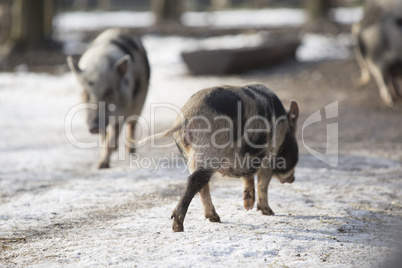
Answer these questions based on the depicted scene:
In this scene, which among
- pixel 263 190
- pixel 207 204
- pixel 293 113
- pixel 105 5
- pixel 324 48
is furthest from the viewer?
pixel 105 5

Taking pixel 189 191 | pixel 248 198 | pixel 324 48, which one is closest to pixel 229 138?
pixel 189 191

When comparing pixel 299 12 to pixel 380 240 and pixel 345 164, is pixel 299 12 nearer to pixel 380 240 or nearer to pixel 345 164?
pixel 345 164

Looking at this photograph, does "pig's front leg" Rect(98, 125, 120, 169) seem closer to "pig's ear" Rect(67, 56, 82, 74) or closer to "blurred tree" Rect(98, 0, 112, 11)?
"pig's ear" Rect(67, 56, 82, 74)

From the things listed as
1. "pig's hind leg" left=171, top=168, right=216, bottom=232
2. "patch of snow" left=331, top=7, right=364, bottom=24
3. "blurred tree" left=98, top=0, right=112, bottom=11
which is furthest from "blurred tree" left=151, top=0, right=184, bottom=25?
"pig's hind leg" left=171, top=168, right=216, bottom=232

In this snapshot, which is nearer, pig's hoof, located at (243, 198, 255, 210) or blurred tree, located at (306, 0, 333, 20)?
pig's hoof, located at (243, 198, 255, 210)

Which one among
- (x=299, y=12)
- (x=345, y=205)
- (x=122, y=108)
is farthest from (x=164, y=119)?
(x=299, y=12)

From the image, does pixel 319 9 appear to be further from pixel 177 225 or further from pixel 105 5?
pixel 177 225

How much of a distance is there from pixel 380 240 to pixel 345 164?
8.51 feet

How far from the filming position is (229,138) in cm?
426

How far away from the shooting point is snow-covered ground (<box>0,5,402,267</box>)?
151 inches

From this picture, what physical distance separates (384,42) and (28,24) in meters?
8.93

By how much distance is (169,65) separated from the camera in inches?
574

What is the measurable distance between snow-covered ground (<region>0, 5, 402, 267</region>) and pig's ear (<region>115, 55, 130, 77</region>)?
1014 mm

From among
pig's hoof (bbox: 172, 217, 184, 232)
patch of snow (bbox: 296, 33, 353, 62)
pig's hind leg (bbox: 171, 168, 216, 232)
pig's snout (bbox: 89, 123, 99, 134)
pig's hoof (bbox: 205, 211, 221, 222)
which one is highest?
patch of snow (bbox: 296, 33, 353, 62)
